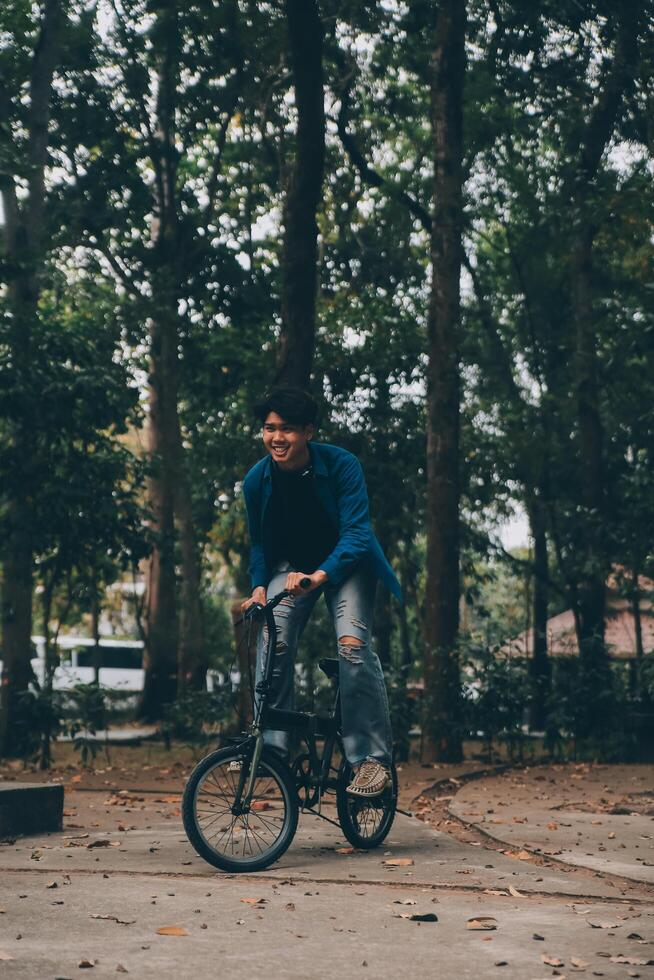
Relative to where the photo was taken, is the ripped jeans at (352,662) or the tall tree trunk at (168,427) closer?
the ripped jeans at (352,662)

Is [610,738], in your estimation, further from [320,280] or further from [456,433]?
[320,280]

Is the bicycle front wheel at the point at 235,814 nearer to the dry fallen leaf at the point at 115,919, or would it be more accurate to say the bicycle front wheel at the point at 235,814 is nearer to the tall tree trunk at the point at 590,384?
the dry fallen leaf at the point at 115,919

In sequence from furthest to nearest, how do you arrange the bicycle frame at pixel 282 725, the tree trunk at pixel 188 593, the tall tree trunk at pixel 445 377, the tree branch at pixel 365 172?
1. the tree trunk at pixel 188 593
2. the tree branch at pixel 365 172
3. the tall tree trunk at pixel 445 377
4. the bicycle frame at pixel 282 725

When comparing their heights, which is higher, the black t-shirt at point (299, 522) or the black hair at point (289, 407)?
the black hair at point (289, 407)

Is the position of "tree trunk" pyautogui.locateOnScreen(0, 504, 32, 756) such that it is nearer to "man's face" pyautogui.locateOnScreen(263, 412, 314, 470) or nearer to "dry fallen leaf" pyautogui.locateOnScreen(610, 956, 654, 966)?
"man's face" pyautogui.locateOnScreen(263, 412, 314, 470)

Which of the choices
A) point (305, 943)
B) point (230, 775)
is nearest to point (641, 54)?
point (230, 775)

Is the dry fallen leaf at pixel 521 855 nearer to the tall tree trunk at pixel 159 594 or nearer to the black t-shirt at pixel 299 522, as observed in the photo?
the black t-shirt at pixel 299 522

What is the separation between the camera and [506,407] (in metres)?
28.2

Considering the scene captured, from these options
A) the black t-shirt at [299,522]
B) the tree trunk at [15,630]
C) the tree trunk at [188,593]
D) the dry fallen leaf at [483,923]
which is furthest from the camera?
the tree trunk at [188,593]

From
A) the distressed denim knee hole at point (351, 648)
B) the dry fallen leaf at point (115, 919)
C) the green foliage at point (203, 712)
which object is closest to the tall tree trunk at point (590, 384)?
the green foliage at point (203, 712)

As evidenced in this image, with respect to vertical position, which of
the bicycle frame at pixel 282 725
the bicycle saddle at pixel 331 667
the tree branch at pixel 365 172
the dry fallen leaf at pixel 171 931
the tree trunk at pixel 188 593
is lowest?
the dry fallen leaf at pixel 171 931

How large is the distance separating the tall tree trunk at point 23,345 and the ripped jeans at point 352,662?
7733mm

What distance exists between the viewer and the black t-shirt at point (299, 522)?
20.0ft

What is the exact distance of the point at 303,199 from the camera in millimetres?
12453
